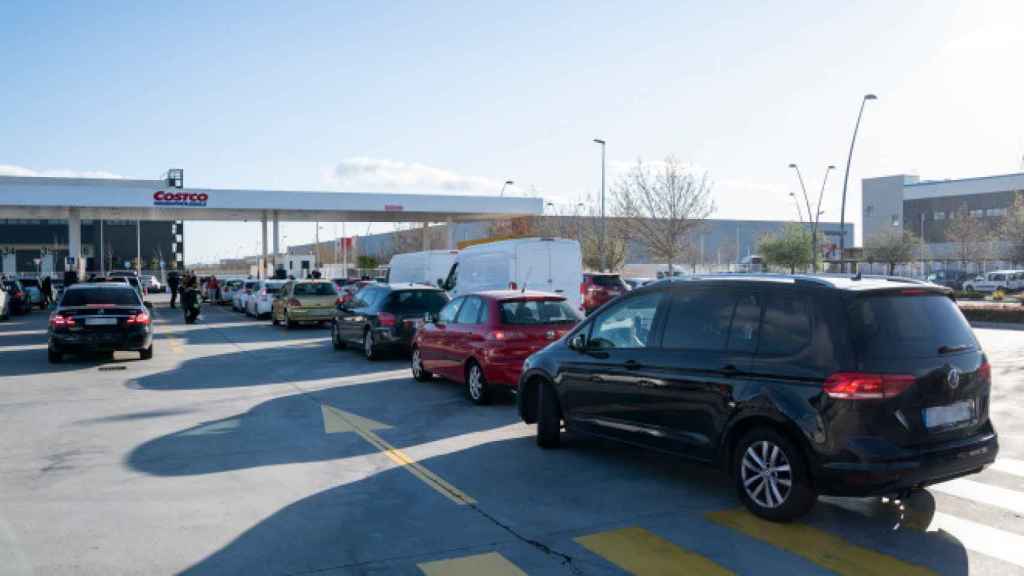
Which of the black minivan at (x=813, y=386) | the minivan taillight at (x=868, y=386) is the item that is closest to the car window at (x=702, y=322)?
the black minivan at (x=813, y=386)

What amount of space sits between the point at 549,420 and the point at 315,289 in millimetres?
19541

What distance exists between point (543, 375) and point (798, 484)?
11.0 ft

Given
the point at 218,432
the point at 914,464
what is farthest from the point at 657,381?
the point at 218,432

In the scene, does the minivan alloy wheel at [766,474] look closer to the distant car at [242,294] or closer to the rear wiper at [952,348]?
the rear wiper at [952,348]

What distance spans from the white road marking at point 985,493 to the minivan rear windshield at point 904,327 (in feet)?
4.44

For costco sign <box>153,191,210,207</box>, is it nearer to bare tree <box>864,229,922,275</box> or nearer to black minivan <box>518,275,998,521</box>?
black minivan <box>518,275,998,521</box>

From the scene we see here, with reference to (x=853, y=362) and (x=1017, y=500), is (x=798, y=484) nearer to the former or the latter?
(x=853, y=362)

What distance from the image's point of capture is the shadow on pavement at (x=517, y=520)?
5457 mm

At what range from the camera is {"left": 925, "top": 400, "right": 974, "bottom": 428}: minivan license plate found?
5914 millimetres

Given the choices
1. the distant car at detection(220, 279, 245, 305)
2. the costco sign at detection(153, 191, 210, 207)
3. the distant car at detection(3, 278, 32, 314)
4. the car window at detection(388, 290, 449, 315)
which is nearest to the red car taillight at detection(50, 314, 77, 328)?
the car window at detection(388, 290, 449, 315)

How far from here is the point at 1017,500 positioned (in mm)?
6816

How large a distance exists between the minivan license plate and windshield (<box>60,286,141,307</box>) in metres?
15.7

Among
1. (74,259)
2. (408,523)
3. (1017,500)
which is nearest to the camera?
(408,523)

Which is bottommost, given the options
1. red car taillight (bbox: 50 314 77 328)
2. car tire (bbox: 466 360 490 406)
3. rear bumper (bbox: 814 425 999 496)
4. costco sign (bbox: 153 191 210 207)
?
car tire (bbox: 466 360 490 406)
